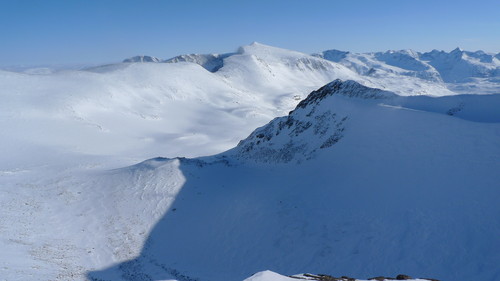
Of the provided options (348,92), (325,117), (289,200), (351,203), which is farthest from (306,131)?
(351,203)

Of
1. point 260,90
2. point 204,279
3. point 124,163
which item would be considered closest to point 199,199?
A: point 204,279

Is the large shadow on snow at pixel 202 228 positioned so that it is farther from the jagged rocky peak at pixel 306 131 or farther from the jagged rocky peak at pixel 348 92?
the jagged rocky peak at pixel 348 92

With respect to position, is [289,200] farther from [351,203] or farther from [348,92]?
[348,92]

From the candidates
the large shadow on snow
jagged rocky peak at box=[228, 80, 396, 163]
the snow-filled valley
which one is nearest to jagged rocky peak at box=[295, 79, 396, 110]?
jagged rocky peak at box=[228, 80, 396, 163]

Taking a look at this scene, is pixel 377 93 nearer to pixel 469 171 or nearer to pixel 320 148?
pixel 320 148

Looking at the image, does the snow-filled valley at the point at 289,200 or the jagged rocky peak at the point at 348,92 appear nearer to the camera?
the snow-filled valley at the point at 289,200

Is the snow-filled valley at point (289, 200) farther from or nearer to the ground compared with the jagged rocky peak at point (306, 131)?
nearer to the ground

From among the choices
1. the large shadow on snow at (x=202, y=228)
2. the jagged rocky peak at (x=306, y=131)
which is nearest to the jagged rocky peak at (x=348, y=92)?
the jagged rocky peak at (x=306, y=131)
